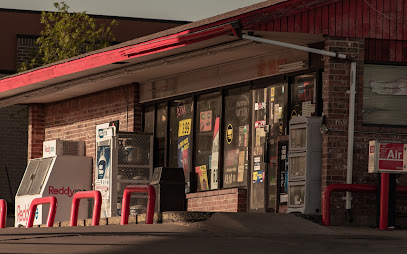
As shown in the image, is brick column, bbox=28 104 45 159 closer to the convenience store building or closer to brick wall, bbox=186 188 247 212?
the convenience store building

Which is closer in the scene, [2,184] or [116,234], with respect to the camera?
[116,234]

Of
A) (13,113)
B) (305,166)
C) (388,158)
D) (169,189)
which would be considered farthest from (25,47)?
(388,158)

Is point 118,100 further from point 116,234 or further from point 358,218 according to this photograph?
point 116,234

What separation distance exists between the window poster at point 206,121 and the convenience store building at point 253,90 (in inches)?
0.9

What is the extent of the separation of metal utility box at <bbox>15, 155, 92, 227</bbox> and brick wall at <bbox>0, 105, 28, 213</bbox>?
10313mm

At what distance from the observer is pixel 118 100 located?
23016mm

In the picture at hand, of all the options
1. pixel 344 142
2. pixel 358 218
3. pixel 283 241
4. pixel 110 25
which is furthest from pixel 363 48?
pixel 110 25

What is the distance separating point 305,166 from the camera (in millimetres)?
16797

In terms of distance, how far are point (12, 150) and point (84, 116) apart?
35.5 feet

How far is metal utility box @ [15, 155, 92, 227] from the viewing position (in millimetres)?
22953

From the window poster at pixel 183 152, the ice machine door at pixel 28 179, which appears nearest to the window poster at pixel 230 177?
the window poster at pixel 183 152

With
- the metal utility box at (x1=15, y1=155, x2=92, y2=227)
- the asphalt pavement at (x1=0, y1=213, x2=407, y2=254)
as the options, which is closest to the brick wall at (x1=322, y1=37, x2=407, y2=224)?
the asphalt pavement at (x1=0, y1=213, x2=407, y2=254)

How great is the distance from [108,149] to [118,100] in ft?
5.73

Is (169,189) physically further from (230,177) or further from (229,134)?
(229,134)
